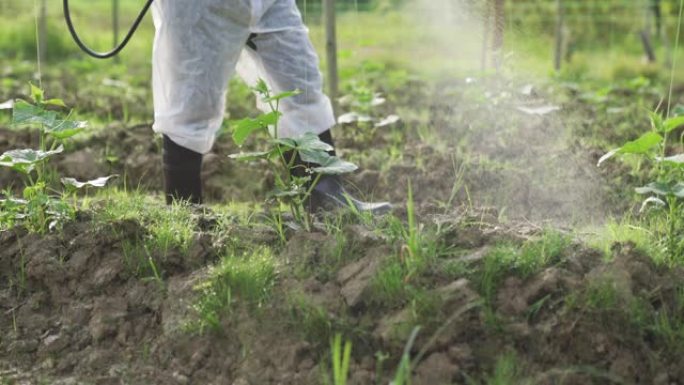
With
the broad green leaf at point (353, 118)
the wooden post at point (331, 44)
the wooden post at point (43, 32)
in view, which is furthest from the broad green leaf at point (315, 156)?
the wooden post at point (43, 32)

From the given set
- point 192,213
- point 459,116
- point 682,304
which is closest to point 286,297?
point 192,213

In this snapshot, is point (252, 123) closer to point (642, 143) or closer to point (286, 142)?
point (286, 142)

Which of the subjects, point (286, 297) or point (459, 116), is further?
point (459, 116)

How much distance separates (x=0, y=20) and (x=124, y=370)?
6.69 metres

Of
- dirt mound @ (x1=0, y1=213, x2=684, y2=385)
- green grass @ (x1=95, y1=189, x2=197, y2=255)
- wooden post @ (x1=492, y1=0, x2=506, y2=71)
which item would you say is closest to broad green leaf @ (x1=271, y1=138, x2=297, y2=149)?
dirt mound @ (x1=0, y1=213, x2=684, y2=385)

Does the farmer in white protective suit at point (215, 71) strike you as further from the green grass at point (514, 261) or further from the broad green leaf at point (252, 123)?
the green grass at point (514, 261)

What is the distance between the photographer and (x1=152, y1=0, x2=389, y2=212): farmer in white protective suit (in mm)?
3100

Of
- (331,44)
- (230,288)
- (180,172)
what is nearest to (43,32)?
(331,44)

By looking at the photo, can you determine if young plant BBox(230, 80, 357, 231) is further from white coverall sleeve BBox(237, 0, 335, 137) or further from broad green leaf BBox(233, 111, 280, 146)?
white coverall sleeve BBox(237, 0, 335, 137)

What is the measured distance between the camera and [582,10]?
9.68m

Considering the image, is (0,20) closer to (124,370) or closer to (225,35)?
(225,35)

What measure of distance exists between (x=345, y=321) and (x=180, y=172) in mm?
1122

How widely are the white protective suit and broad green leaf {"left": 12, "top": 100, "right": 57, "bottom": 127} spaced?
0.43m

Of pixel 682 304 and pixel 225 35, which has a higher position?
pixel 225 35
